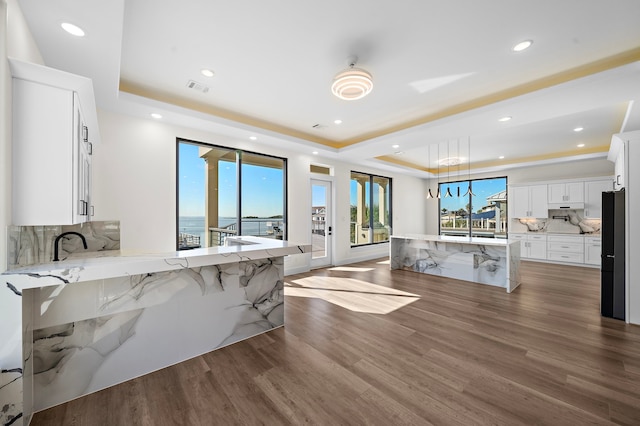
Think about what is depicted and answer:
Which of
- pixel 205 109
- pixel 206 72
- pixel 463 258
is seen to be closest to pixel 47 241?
pixel 206 72

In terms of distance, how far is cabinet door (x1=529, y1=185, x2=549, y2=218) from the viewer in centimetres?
Answer: 714

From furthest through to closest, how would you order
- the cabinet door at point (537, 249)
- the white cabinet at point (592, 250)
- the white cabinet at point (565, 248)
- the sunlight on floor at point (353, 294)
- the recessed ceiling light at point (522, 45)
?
the cabinet door at point (537, 249) → the white cabinet at point (565, 248) → the white cabinet at point (592, 250) → the sunlight on floor at point (353, 294) → the recessed ceiling light at point (522, 45)

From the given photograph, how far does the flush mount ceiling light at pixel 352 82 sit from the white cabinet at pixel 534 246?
6.97m

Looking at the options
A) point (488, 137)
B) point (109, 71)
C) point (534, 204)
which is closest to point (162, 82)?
point (109, 71)

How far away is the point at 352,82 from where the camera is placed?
2818 millimetres

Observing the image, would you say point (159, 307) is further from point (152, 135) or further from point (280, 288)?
point (152, 135)

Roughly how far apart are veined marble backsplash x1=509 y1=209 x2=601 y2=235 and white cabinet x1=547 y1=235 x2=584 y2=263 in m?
0.37

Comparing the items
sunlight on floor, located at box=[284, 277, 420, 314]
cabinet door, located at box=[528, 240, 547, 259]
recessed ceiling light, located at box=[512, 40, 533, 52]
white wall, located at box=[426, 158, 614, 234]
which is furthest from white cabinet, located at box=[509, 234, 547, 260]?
recessed ceiling light, located at box=[512, 40, 533, 52]

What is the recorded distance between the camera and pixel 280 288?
10.3 feet

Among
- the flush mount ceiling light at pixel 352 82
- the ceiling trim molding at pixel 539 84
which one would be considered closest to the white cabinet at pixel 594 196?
the ceiling trim molding at pixel 539 84

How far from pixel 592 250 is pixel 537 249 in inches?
41.2

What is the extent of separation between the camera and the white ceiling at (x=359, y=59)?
214 cm

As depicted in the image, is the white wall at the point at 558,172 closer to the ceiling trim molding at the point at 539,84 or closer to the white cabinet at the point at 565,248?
the white cabinet at the point at 565,248

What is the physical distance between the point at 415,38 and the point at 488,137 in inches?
156
